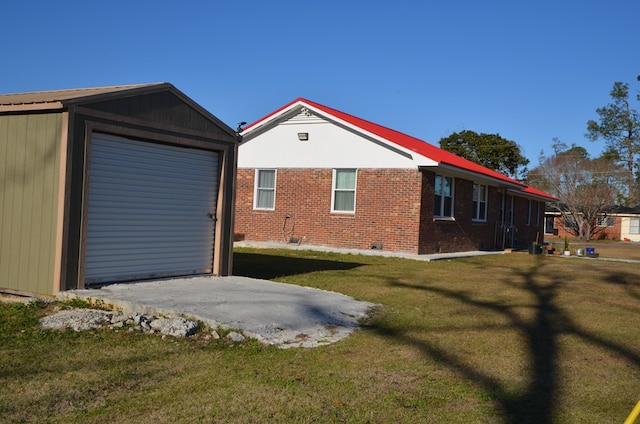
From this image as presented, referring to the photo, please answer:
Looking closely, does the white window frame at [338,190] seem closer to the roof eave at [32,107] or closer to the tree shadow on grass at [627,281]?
the tree shadow on grass at [627,281]

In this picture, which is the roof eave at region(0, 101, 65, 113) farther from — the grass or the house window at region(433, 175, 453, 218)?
the house window at region(433, 175, 453, 218)

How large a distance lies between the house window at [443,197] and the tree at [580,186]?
2609 cm

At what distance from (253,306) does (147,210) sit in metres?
2.68

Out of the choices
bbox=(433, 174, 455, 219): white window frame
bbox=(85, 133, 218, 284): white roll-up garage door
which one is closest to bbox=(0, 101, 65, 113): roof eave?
bbox=(85, 133, 218, 284): white roll-up garage door

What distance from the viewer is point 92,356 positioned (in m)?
5.71

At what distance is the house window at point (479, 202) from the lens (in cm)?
2366

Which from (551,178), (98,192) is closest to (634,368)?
(98,192)

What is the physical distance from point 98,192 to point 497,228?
2030 centimetres

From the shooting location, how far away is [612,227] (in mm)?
52031

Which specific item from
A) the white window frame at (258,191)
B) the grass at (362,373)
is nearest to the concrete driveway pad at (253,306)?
the grass at (362,373)

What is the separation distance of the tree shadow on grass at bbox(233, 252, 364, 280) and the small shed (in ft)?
6.04

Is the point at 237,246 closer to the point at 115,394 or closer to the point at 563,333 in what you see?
the point at 563,333

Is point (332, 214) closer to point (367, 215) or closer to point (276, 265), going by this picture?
point (367, 215)

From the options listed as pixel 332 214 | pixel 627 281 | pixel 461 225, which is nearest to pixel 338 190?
pixel 332 214
